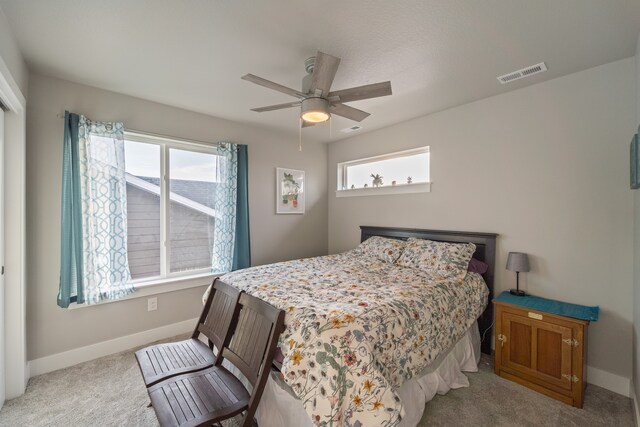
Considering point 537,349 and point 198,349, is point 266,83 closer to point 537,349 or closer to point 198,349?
point 198,349

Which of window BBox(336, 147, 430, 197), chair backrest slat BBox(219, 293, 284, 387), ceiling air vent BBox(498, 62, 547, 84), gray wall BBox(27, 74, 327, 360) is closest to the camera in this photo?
chair backrest slat BBox(219, 293, 284, 387)

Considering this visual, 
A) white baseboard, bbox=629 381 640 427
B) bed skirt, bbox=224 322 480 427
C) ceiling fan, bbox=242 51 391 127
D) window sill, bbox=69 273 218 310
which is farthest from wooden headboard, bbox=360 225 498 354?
window sill, bbox=69 273 218 310

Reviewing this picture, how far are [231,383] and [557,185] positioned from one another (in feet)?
9.54

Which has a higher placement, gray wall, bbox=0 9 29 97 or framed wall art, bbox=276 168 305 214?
gray wall, bbox=0 9 29 97

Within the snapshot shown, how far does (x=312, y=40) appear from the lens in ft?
6.14

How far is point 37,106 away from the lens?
7.70 ft

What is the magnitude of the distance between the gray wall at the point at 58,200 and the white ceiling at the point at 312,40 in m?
0.22

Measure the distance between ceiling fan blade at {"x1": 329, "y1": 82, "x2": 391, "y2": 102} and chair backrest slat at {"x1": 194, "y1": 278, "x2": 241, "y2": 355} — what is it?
1.53 metres

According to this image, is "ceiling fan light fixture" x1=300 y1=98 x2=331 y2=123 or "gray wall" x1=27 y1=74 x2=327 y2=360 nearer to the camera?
"ceiling fan light fixture" x1=300 y1=98 x2=331 y2=123

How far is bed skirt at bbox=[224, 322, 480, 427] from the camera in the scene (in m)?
1.60

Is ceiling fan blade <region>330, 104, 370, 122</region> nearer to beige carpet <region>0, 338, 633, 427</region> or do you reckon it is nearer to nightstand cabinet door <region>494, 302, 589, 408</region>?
nightstand cabinet door <region>494, 302, 589, 408</region>

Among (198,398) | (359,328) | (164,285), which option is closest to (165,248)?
(164,285)

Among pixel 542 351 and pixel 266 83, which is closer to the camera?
pixel 266 83

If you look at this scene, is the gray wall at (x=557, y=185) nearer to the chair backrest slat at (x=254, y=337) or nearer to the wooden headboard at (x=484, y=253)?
the wooden headboard at (x=484, y=253)
